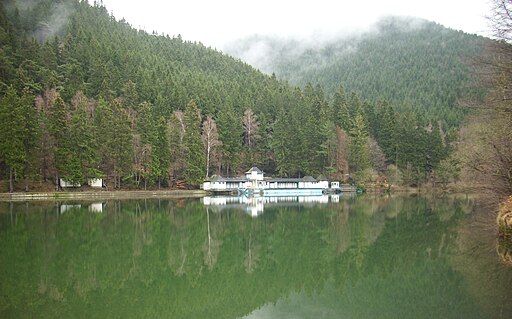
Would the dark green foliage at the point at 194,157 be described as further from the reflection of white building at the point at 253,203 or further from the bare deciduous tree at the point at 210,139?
the reflection of white building at the point at 253,203

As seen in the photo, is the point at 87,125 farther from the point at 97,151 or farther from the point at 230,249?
the point at 230,249

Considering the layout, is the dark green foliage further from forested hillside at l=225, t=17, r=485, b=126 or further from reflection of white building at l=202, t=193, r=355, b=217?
forested hillside at l=225, t=17, r=485, b=126

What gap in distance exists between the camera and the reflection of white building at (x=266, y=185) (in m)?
62.7

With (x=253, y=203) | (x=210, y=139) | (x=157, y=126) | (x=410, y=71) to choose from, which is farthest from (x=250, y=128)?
(x=410, y=71)

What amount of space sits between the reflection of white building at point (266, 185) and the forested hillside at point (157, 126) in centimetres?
231

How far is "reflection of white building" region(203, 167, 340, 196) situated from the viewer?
6266cm

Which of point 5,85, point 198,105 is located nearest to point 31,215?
point 5,85

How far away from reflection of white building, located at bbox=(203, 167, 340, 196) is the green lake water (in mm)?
Answer: 38637

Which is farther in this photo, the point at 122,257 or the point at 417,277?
the point at 122,257

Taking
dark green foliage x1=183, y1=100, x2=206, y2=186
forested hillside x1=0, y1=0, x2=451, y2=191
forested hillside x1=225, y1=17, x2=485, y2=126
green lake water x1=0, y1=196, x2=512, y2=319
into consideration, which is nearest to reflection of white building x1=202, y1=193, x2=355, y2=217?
dark green foliage x1=183, y1=100, x2=206, y2=186

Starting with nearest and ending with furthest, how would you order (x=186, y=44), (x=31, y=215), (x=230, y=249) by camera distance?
(x=230, y=249), (x=31, y=215), (x=186, y=44)

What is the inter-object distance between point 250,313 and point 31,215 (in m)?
22.9

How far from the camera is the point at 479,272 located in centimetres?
1295

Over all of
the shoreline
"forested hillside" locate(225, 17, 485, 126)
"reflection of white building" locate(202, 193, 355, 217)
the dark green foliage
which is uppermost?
"forested hillside" locate(225, 17, 485, 126)
